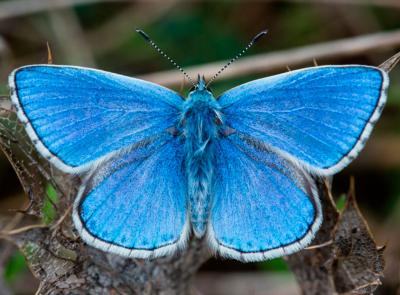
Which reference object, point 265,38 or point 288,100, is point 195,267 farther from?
point 265,38

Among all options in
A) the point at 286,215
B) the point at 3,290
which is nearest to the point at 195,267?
the point at 286,215

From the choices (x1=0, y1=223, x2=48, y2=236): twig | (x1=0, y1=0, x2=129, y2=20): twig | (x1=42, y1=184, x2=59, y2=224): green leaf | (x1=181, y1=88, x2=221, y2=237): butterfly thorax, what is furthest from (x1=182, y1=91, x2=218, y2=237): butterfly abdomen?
(x1=0, y1=0, x2=129, y2=20): twig

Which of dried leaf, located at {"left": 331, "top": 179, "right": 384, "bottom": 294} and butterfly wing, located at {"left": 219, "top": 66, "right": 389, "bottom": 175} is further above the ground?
butterfly wing, located at {"left": 219, "top": 66, "right": 389, "bottom": 175}

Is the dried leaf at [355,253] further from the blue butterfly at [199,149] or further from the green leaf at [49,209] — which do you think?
the green leaf at [49,209]

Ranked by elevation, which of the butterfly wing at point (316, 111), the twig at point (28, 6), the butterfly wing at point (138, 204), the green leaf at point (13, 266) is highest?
the twig at point (28, 6)

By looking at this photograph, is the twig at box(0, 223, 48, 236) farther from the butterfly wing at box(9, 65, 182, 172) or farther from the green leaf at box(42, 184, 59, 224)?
the butterfly wing at box(9, 65, 182, 172)

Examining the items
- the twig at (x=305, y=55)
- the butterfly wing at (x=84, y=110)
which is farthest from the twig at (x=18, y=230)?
the twig at (x=305, y=55)
